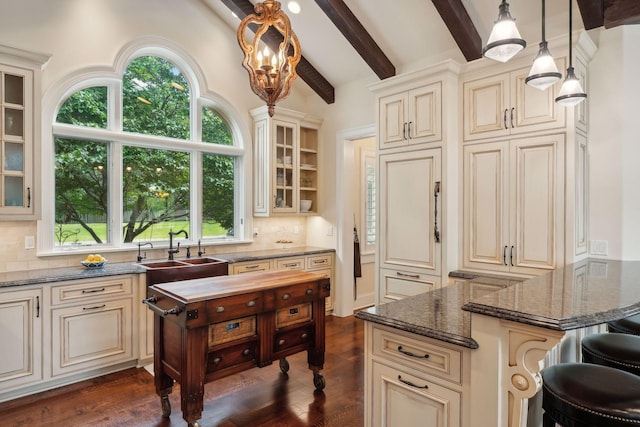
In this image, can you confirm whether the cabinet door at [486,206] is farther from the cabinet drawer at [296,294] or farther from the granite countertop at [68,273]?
the granite countertop at [68,273]

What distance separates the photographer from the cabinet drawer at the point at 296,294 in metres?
2.79

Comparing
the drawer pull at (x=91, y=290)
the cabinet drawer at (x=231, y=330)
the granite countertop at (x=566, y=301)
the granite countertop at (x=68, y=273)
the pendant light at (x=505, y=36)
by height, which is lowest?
the cabinet drawer at (x=231, y=330)

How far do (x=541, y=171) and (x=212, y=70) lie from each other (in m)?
3.71

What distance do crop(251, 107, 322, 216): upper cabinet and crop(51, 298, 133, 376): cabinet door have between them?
6.76 feet

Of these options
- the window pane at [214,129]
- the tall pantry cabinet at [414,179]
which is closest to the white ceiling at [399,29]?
the tall pantry cabinet at [414,179]

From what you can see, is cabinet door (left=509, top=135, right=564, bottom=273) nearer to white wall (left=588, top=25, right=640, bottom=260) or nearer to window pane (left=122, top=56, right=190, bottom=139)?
white wall (left=588, top=25, right=640, bottom=260)

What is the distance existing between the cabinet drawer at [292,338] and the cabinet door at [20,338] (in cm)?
189

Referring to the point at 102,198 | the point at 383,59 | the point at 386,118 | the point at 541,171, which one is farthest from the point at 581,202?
the point at 102,198

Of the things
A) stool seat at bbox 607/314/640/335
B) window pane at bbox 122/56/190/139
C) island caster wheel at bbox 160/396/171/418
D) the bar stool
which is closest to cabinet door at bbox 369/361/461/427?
the bar stool

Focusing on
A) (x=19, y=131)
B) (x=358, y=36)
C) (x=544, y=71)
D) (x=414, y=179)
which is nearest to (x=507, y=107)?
(x=414, y=179)

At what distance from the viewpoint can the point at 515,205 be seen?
3.10 metres

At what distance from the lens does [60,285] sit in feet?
10.1

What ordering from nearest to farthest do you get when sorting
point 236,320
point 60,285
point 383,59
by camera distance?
point 236,320 → point 60,285 → point 383,59

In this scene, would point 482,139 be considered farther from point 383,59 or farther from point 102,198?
point 102,198
